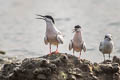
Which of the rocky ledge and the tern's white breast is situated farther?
the tern's white breast

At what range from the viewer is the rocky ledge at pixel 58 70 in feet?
40.1

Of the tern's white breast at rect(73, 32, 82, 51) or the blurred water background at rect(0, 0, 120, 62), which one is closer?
the tern's white breast at rect(73, 32, 82, 51)

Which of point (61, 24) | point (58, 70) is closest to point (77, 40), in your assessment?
point (58, 70)

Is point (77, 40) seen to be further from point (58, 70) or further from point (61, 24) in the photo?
point (61, 24)

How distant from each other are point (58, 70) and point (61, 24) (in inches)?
834

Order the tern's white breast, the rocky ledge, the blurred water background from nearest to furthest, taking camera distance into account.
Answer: the rocky ledge
the tern's white breast
the blurred water background

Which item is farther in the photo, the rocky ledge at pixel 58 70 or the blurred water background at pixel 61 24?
the blurred water background at pixel 61 24

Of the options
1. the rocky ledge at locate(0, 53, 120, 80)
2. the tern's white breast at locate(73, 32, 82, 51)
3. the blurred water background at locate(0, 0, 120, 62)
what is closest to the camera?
the rocky ledge at locate(0, 53, 120, 80)

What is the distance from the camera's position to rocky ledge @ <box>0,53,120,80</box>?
12.2m

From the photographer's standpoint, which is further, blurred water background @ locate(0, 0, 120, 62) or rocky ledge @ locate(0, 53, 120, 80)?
blurred water background @ locate(0, 0, 120, 62)

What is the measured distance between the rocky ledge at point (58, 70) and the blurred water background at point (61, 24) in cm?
664

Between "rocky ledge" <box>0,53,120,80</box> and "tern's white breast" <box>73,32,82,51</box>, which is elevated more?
"tern's white breast" <box>73,32,82,51</box>

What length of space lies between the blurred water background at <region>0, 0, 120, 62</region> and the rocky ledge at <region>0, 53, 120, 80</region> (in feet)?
21.8

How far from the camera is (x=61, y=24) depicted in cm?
3350
